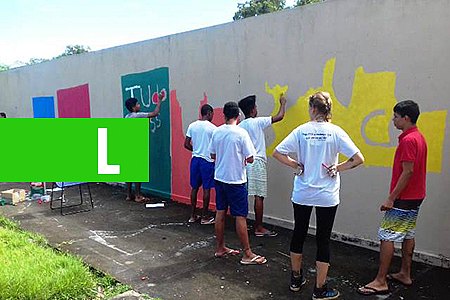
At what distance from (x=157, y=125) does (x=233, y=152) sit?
3636mm

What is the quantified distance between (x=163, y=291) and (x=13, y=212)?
4280 millimetres

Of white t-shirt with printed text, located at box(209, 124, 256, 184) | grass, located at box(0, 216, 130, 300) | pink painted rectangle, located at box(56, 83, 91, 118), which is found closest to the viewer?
grass, located at box(0, 216, 130, 300)

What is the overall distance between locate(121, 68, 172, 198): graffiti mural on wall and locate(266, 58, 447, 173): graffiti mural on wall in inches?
131

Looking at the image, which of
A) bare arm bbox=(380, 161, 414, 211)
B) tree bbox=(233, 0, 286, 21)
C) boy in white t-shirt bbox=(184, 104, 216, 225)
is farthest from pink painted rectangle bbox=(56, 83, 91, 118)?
tree bbox=(233, 0, 286, 21)

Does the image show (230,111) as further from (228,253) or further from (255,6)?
(255,6)

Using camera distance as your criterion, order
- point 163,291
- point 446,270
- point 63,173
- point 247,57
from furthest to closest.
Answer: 1. point 63,173
2. point 247,57
3. point 446,270
4. point 163,291

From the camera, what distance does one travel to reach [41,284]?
369cm

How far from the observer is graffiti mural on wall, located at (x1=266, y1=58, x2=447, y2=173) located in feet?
13.5

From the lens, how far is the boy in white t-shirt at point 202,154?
570 cm

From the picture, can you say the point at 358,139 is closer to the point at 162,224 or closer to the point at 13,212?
the point at 162,224

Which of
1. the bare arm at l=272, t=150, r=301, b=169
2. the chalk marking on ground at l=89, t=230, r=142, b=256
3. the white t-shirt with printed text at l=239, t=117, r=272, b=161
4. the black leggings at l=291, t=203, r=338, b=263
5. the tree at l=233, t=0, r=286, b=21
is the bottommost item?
the chalk marking on ground at l=89, t=230, r=142, b=256

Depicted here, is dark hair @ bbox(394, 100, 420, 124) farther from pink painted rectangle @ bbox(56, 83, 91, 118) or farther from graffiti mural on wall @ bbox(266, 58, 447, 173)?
pink painted rectangle @ bbox(56, 83, 91, 118)

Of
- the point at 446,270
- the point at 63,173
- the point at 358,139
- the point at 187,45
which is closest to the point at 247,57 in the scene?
the point at 187,45

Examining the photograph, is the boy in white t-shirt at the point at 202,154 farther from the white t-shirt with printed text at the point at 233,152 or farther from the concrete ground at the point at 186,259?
the white t-shirt with printed text at the point at 233,152
